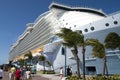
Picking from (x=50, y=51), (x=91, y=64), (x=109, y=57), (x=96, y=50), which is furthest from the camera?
(x=50, y=51)

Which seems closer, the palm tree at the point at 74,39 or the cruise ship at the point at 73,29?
the palm tree at the point at 74,39

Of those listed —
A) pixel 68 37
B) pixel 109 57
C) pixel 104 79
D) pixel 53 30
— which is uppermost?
pixel 53 30

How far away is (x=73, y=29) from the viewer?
4297cm

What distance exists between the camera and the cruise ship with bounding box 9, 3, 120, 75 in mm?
34275

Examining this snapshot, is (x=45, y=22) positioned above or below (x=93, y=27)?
above

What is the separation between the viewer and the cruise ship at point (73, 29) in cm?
3428

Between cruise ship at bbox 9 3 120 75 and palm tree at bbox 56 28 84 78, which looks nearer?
palm tree at bbox 56 28 84 78

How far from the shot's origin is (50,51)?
172ft

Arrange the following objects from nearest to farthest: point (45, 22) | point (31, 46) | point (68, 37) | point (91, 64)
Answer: point (68, 37) → point (91, 64) → point (45, 22) → point (31, 46)

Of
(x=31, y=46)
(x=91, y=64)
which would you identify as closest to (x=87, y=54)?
(x=91, y=64)

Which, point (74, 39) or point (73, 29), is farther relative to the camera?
point (73, 29)

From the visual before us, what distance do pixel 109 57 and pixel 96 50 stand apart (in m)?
5.35

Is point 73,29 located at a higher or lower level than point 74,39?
higher

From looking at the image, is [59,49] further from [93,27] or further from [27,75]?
[27,75]
